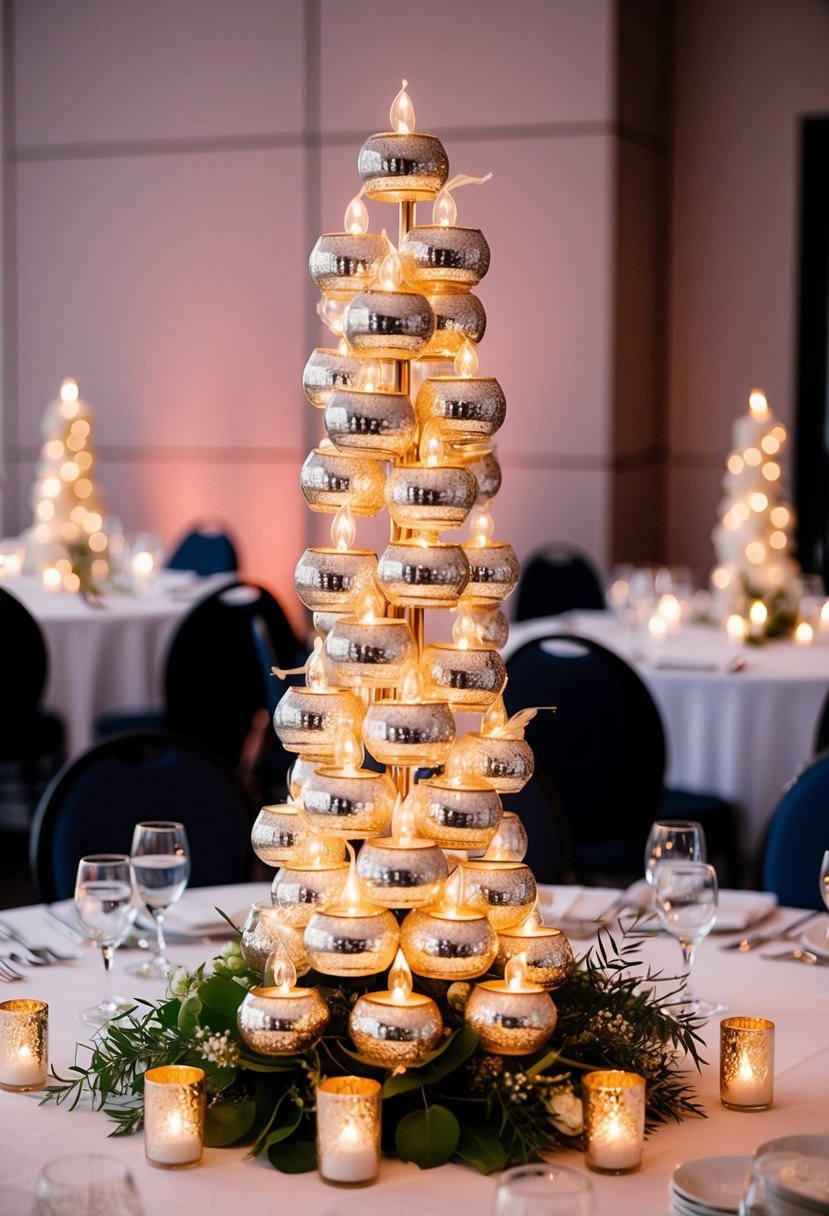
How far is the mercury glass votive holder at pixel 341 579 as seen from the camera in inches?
68.4

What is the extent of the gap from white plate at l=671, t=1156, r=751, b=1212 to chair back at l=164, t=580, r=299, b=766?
3840 millimetres

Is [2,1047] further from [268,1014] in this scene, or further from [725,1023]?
[725,1023]

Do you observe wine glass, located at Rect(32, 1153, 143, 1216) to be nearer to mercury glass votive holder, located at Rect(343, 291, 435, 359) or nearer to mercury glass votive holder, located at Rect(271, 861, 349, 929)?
mercury glass votive holder, located at Rect(271, 861, 349, 929)

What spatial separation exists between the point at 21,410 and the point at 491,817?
7.20 meters

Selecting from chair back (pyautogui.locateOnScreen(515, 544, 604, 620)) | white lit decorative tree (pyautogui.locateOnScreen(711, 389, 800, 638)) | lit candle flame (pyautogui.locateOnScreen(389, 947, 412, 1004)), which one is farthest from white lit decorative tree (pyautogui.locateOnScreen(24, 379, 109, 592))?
lit candle flame (pyautogui.locateOnScreen(389, 947, 412, 1004))

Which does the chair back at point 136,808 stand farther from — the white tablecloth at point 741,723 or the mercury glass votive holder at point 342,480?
the white tablecloth at point 741,723

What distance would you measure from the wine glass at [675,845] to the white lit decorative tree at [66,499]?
454 cm

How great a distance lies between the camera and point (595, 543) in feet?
24.7

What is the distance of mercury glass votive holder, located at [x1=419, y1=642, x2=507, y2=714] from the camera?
68.8 inches

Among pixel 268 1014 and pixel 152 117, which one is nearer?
pixel 268 1014

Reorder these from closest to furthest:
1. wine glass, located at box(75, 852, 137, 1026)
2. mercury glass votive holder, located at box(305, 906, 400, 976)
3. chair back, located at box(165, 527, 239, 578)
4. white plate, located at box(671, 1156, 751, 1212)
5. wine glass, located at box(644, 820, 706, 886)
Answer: white plate, located at box(671, 1156, 751, 1212), mercury glass votive holder, located at box(305, 906, 400, 976), wine glass, located at box(75, 852, 137, 1026), wine glass, located at box(644, 820, 706, 886), chair back, located at box(165, 527, 239, 578)

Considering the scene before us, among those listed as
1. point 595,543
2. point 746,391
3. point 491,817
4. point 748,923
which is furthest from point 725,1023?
point 746,391

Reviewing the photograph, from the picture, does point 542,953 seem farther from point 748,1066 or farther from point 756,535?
point 756,535

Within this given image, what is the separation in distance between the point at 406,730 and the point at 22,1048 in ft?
1.66
